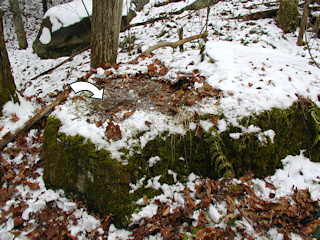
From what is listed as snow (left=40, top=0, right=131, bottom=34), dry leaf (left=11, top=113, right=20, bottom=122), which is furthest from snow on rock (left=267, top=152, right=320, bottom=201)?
snow (left=40, top=0, right=131, bottom=34)

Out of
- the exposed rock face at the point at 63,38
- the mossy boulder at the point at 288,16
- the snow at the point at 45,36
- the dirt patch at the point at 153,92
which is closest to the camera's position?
the dirt patch at the point at 153,92

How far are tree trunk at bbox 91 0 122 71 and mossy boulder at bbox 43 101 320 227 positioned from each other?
2012 mm

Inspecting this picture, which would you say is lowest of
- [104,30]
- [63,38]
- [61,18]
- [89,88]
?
[89,88]

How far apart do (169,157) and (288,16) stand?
7.70m

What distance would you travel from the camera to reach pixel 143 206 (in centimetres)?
212

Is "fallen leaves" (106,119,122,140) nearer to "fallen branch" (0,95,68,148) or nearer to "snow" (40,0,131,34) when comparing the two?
"fallen branch" (0,95,68,148)

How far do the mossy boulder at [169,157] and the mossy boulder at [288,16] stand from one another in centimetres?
618

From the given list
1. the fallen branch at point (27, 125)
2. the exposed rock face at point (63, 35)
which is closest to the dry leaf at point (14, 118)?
the fallen branch at point (27, 125)

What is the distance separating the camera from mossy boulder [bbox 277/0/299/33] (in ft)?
21.9

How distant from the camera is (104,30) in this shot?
372cm

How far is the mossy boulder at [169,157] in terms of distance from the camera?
7.05 ft

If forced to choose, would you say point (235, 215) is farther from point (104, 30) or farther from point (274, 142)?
point (104, 30)

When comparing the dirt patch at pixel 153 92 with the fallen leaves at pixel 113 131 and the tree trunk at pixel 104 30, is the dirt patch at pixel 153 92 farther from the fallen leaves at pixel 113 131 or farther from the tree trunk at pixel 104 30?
the tree trunk at pixel 104 30

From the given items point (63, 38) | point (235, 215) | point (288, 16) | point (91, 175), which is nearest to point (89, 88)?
point (91, 175)
